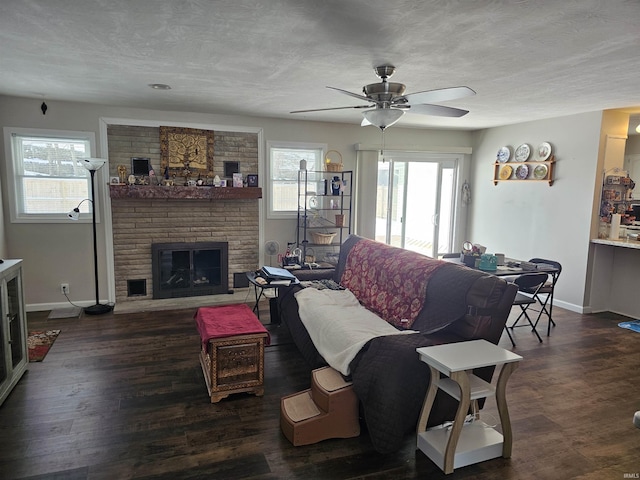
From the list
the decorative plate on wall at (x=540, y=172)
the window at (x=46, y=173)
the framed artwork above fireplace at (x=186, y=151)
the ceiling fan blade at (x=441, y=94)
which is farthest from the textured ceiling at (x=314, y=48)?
the decorative plate on wall at (x=540, y=172)

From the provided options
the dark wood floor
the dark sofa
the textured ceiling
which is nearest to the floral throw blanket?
the dark sofa

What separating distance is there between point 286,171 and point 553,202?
3.55 meters

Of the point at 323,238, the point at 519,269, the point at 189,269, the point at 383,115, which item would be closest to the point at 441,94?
the point at 383,115

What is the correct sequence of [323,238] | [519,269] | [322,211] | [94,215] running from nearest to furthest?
1. [519,269]
2. [94,215]
3. [323,238]
4. [322,211]

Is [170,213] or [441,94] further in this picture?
[170,213]

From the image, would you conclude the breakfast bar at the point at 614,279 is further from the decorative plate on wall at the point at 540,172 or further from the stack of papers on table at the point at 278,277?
the stack of papers on table at the point at 278,277

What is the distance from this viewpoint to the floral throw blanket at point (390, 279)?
2916 mm

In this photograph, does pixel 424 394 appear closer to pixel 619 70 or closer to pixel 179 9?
pixel 179 9

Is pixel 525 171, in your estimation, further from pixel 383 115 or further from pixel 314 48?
pixel 314 48

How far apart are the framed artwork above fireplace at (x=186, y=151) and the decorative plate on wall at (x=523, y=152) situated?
13.9 ft

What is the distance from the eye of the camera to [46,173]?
15.3 feet

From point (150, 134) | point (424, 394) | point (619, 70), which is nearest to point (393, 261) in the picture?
point (424, 394)

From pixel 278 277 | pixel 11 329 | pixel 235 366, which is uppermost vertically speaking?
pixel 278 277

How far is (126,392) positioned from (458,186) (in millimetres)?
5589
